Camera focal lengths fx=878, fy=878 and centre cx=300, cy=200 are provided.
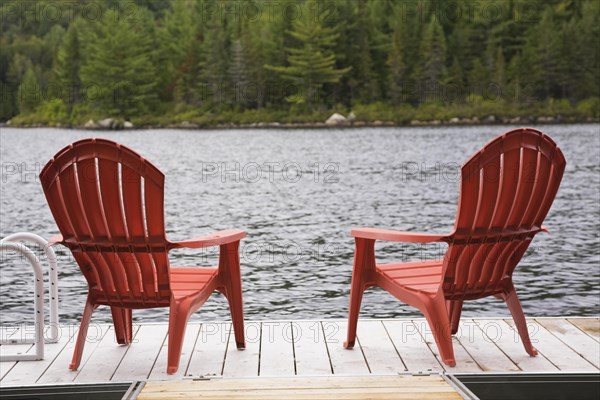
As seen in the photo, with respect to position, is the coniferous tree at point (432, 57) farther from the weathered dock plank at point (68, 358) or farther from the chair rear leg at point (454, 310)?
the weathered dock plank at point (68, 358)

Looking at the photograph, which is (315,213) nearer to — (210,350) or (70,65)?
(210,350)

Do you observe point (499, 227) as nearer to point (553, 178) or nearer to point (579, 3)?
point (553, 178)

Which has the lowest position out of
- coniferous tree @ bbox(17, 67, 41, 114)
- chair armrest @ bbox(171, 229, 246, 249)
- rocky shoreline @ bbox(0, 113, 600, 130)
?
rocky shoreline @ bbox(0, 113, 600, 130)

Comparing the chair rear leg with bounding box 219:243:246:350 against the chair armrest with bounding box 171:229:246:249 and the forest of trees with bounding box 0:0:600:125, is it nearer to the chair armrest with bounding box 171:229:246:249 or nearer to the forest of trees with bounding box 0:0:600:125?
the chair armrest with bounding box 171:229:246:249

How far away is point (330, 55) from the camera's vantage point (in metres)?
57.6

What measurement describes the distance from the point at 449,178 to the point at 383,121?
30135 mm

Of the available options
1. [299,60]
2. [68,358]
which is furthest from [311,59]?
[68,358]

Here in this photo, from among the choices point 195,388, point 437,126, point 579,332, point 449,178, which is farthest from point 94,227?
point 437,126

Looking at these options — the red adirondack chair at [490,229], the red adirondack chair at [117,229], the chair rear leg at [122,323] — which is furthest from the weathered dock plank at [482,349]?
the chair rear leg at [122,323]

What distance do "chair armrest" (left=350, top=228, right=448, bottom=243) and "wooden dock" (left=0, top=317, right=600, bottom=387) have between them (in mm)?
457

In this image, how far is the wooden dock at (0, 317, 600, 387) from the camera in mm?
3227

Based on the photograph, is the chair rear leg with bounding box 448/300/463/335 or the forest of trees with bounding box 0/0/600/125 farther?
the forest of trees with bounding box 0/0/600/125

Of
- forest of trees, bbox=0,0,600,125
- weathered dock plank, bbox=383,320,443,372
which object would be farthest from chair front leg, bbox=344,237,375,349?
forest of trees, bbox=0,0,600,125

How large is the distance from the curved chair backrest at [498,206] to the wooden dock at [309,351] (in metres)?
0.30
